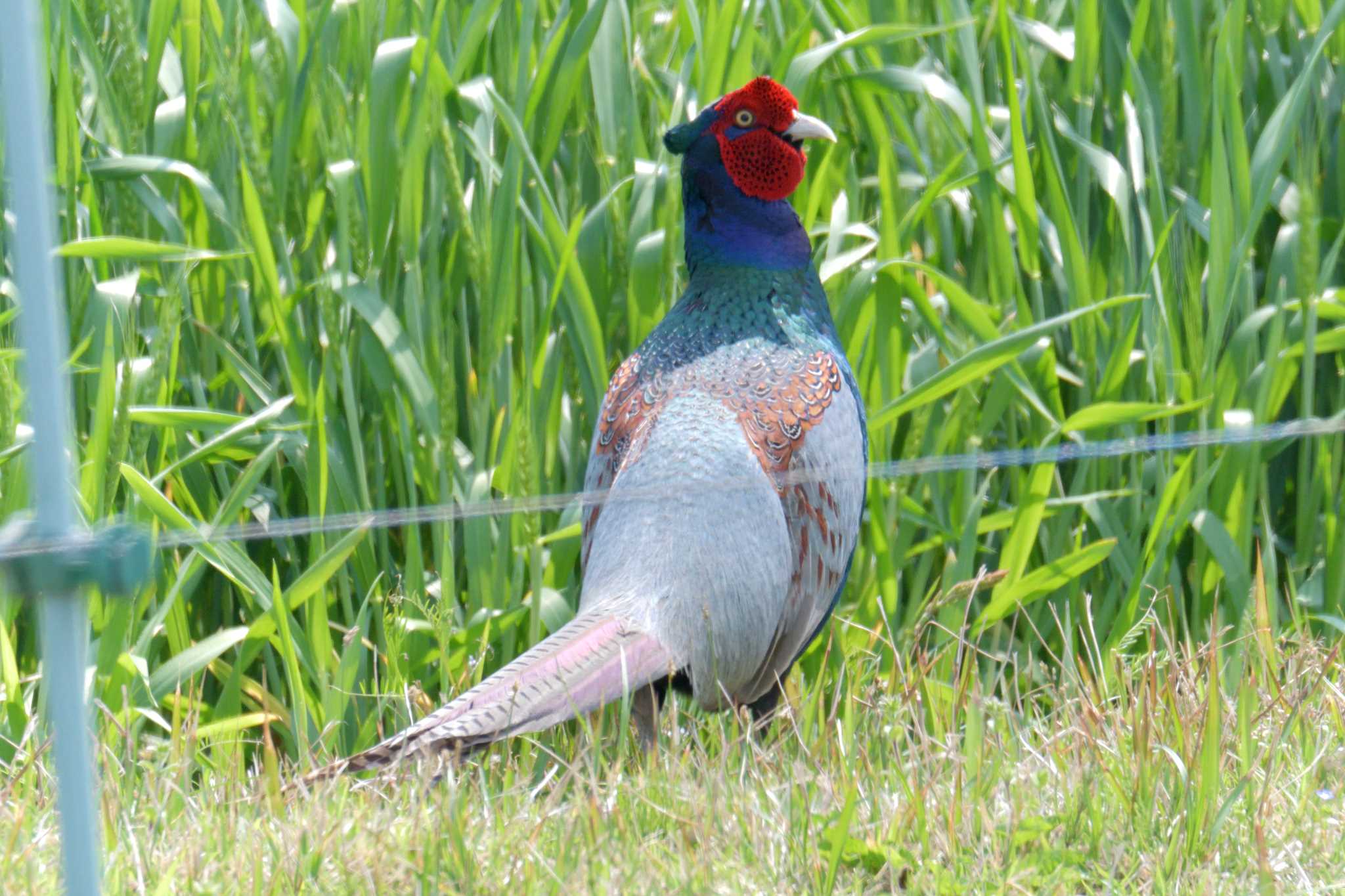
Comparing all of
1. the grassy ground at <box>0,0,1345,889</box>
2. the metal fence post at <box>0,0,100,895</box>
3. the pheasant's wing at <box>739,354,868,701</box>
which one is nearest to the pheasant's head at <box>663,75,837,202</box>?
the grassy ground at <box>0,0,1345,889</box>

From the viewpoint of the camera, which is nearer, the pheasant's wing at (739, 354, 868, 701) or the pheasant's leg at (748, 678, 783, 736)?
the pheasant's wing at (739, 354, 868, 701)

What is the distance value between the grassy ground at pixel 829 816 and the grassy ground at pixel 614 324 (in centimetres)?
12

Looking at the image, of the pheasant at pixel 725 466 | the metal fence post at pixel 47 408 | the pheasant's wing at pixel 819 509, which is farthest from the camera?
the pheasant's wing at pixel 819 509

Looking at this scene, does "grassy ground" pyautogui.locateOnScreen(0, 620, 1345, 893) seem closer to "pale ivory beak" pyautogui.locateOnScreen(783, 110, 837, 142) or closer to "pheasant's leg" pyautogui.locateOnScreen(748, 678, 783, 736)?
"pheasant's leg" pyautogui.locateOnScreen(748, 678, 783, 736)

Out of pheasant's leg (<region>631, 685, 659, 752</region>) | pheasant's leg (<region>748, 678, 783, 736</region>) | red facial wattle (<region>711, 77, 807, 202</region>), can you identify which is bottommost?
pheasant's leg (<region>748, 678, 783, 736</region>)

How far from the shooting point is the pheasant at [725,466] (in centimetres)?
247

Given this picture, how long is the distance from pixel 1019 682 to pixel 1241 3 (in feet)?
5.25

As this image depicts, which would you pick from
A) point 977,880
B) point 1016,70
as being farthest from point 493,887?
point 1016,70

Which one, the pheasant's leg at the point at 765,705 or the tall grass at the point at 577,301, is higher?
the tall grass at the point at 577,301

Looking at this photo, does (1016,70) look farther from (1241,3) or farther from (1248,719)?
(1248,719)

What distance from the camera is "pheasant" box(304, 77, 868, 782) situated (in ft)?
8.12

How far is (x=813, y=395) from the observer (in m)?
2.74

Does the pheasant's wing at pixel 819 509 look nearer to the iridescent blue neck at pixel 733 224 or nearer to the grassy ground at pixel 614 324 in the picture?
the grassy ground at pixel 614 324

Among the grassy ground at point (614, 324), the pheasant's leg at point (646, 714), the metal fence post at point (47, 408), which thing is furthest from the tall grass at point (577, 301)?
the metal fence post at point (47, 408)
